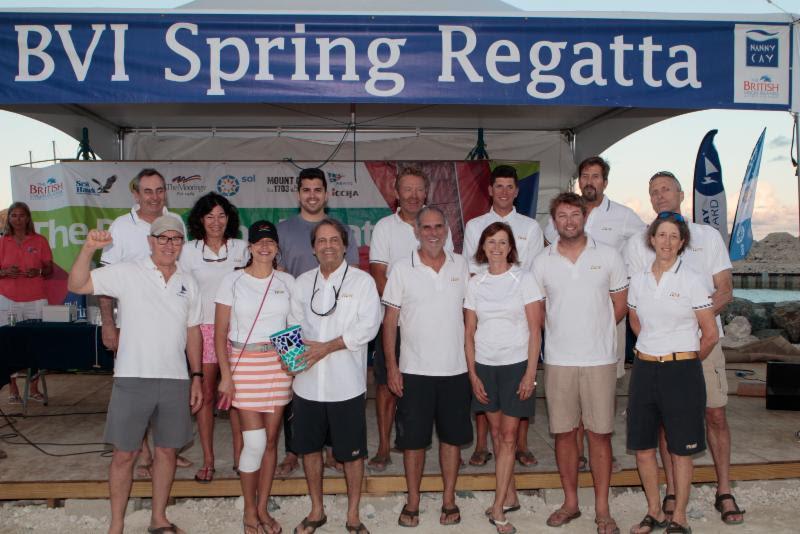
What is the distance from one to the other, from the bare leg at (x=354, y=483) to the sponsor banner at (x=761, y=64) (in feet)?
10.6

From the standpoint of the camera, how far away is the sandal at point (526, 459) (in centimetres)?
426

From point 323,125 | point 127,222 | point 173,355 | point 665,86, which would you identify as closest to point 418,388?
point 173,355

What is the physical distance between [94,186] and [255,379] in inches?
221

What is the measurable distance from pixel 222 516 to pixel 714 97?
3961mm

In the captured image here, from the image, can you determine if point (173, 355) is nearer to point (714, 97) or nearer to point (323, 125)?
point (714, 97)

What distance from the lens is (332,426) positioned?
344 cm

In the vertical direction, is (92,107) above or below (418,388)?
above

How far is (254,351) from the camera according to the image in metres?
3.42

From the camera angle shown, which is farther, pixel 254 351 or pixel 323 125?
pixel 323 125

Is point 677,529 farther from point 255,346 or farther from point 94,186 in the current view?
point 94,186

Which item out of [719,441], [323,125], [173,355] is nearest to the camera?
[173,355]

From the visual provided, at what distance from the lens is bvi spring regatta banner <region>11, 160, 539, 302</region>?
26.2 ft

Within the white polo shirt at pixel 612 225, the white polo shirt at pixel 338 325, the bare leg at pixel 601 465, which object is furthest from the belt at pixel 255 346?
the white polo shirt at pixel 612 225

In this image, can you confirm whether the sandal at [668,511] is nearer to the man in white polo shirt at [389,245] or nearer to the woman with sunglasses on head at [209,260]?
the man in white polo shirt at [389,245]
